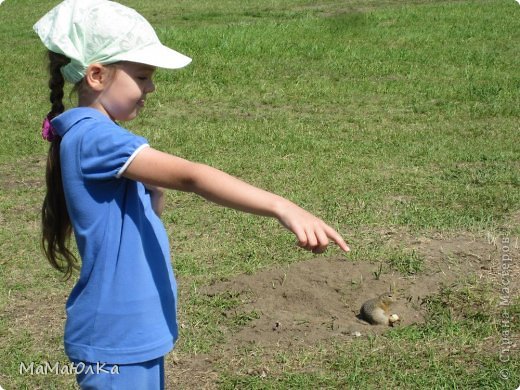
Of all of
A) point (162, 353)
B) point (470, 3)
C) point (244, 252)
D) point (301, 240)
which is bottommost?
point (470, 3)

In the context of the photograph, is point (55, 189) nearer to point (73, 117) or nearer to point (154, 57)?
Result: point (73, 117)

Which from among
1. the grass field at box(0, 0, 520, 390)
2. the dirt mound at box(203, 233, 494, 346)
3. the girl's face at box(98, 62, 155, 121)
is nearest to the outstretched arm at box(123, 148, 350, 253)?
the girl's face at box(98, 62, 155, 121)

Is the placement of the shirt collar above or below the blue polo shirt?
above

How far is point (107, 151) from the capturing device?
2199 mm

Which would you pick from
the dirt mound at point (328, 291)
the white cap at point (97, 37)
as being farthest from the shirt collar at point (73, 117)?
the dirt mound at point (328, 291)

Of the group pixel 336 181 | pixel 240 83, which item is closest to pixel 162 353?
pixel 336 181

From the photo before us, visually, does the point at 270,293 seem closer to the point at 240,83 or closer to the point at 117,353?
the point at 117,353

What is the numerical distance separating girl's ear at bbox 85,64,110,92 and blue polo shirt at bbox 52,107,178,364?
0.08 m

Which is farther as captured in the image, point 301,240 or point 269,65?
point 269,65

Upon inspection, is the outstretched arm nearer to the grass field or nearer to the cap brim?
the cap brim

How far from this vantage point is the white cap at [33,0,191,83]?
2322mm

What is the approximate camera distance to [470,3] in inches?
571

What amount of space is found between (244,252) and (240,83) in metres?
4.99

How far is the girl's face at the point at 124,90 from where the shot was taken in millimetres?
2365
